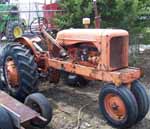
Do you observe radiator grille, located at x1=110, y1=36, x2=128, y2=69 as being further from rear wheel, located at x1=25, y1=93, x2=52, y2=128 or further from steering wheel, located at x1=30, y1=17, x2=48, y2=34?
steering wheel, located at x1=30, y1=17, x2=48, y2=34

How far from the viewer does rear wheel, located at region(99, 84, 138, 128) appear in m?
5.44

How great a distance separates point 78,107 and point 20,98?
1061 millimetres

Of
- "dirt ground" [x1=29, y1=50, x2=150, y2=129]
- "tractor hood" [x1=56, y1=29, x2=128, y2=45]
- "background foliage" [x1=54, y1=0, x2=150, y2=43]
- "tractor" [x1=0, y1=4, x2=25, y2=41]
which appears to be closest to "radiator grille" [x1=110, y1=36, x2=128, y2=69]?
"tractor hood" [x1=56, y1=29, x2=128, y2=45]

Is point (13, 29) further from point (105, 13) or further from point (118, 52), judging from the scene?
point (118, 52)

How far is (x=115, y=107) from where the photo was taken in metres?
5.68

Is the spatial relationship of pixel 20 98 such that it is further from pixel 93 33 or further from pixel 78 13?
pixel 78 13

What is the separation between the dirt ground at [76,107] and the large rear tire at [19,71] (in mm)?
621

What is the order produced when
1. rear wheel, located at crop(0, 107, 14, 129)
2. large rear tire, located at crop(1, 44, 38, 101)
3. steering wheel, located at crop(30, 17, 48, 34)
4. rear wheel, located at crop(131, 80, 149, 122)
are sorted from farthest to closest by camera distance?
steering wheel, located at crop(30, 17, 48, 34), large rear tire, located at crop(1, 44, 38, 101), rear wheel, located at crop(131, 80, 149, 122), rear wheel, located at crop(0, 107, 14, 129)

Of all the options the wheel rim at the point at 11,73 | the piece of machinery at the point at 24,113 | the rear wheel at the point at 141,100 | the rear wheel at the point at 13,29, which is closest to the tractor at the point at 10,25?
the rear wheel at the point at 13,29

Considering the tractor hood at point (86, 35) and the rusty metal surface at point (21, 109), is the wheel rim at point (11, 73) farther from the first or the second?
the rusty metal surface at point (21, 109)

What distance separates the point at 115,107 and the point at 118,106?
0.06m

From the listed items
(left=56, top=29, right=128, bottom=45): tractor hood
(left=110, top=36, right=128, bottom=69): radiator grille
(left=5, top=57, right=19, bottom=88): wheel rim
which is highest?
(left=56, top=29, right=128, bottom=45): tractor hood

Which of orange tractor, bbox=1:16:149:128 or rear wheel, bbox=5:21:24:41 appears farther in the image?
rear wheel, bbox=5:21:24:41

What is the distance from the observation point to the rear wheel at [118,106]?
5441mm
